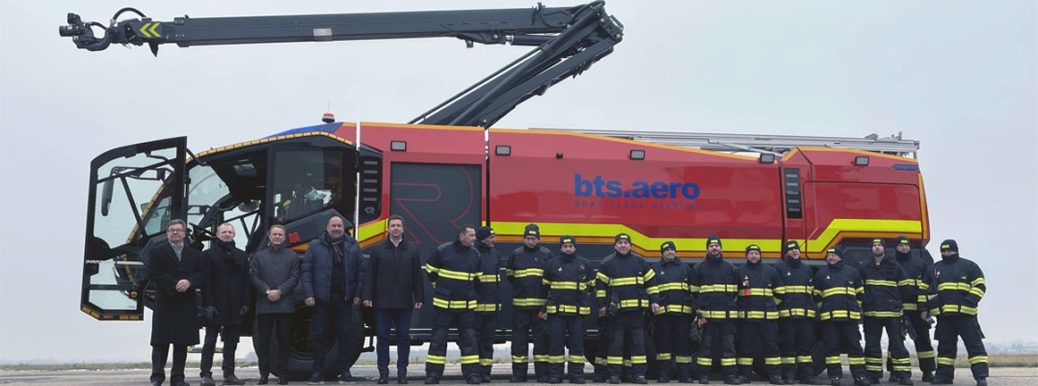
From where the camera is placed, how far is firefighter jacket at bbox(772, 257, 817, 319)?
34.9 feet

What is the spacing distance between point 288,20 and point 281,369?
16.6 ft

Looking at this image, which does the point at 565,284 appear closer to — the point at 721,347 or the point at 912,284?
the point at 721,347

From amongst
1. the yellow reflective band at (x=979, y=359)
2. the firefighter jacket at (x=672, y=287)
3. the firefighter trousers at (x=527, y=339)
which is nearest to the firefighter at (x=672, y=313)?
the firefighter jacket at (x=672, y=287)

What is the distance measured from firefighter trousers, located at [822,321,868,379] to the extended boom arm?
196 inches

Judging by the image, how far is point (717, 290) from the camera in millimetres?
10453

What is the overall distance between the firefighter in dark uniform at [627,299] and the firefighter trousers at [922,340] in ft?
11.5

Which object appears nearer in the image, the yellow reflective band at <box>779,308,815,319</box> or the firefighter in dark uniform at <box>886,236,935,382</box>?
the yellow reflective band at <box>779,308,815,319</box>

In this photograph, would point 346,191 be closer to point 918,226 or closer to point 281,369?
point 281,369

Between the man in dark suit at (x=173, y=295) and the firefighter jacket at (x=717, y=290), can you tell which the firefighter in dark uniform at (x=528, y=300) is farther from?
the man in dark suit at (x=173, y=295)

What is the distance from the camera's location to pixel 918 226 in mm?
11797

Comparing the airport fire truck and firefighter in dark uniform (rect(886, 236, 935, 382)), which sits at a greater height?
the airport fire truck

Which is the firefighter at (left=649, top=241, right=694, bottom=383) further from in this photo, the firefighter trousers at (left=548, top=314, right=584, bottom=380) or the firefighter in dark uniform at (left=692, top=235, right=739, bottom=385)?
the firefighter trousers at (left=548, top=314, right=584, bottom=380)

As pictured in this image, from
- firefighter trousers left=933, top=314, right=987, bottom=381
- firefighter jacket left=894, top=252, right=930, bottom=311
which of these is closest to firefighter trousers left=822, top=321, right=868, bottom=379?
firefighter jacket left=894, top=252, right=930, bottom=311

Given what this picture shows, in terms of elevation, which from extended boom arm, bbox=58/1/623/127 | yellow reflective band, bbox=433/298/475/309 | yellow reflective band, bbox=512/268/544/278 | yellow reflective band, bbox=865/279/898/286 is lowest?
yellow reflective band, bbox=433/298/475/309
